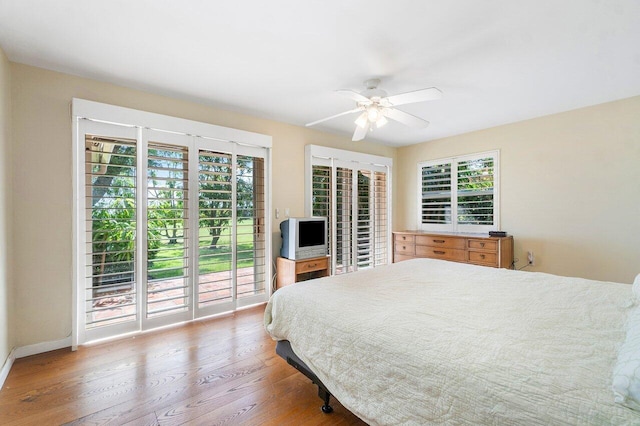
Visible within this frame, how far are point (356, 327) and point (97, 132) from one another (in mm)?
2951

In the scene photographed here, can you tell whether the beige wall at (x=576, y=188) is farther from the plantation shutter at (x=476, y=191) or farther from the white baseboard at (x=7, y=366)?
the white baseboard at (x=7, y=366)

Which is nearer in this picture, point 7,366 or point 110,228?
point 7,366

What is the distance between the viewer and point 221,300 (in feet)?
11.2

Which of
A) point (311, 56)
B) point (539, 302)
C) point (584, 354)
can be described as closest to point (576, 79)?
point (539, 302)

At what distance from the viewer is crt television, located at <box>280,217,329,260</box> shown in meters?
3.65

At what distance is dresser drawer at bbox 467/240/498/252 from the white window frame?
3.09 meters

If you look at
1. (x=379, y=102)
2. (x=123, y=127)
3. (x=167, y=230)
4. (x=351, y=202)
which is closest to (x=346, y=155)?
(x=351, y=202)

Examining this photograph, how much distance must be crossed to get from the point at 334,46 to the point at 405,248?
11.3 ft

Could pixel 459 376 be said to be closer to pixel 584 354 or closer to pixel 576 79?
pixel 584 354

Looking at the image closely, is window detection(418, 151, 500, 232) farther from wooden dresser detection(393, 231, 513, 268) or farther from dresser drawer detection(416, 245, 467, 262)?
dresser drawer detection(416, 245, 467, 262)

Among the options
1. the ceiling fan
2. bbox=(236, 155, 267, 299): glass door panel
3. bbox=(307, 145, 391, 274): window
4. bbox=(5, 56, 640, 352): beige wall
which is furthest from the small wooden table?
the ceiling fan

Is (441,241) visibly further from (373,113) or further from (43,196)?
(43,196)

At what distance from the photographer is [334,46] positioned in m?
2.15

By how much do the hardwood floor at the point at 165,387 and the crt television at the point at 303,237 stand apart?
1.24 m
